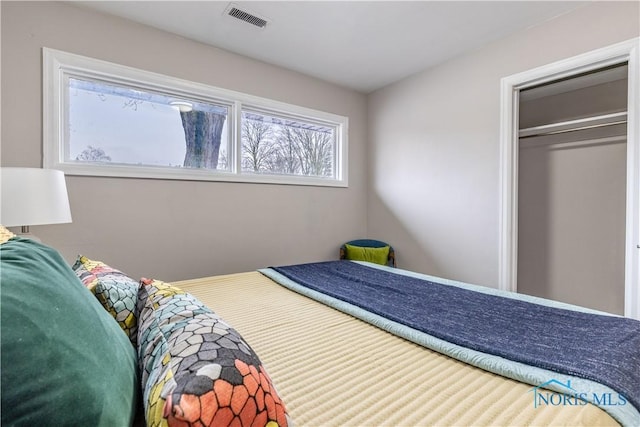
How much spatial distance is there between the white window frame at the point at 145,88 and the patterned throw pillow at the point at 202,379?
77.6 inches

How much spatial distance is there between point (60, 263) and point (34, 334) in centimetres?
A: 29

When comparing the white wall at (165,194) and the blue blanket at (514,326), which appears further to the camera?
the white wall at (165,194)

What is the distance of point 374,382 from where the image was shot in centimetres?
83

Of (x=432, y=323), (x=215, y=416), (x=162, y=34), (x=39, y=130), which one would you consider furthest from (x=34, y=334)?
(x=162, y=34)

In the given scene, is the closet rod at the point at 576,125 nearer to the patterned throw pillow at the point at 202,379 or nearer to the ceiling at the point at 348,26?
the ceiling at the point at 348,26

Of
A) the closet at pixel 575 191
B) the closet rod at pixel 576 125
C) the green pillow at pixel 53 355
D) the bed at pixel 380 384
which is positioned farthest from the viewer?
the closet at pixel 575 191

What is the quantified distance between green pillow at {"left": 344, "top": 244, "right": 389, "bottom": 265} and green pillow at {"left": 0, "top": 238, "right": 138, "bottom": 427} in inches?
112

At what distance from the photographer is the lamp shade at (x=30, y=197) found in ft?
4.77

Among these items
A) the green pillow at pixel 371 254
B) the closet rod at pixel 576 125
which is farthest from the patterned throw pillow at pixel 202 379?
the closet rod at pixel 576 125

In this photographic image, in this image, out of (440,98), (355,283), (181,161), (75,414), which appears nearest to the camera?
(75,414)

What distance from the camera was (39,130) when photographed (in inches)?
77.6

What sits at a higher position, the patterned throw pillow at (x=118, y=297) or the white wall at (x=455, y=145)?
the white wall at (x=455, y=145)

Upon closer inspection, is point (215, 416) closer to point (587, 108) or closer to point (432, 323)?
point (432, 323)

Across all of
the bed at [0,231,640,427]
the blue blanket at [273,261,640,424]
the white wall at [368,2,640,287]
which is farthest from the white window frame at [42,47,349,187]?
the blue blanket at [273,261,640,424]
